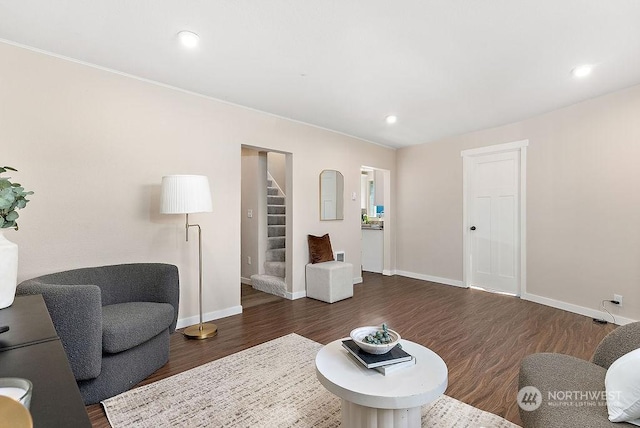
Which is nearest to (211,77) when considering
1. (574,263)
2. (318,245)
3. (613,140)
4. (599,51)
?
(318,245)

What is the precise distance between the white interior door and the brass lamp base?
393 cm

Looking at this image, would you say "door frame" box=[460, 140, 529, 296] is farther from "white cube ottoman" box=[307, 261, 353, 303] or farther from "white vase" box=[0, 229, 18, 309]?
"white vase" box=[0, 229, 18, 309]

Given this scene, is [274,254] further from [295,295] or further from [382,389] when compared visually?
[382,389]

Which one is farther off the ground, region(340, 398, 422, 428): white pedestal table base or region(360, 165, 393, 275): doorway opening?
region(360, 165, 393, 275): doorway opening

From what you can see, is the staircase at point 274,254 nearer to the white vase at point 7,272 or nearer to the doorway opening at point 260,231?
the doorway opening at point 260,231

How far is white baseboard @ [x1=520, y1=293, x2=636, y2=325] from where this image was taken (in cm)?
332

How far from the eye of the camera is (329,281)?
412 cm

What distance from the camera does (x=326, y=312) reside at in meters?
3.75

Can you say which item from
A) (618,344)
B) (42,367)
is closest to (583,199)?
(618,344)

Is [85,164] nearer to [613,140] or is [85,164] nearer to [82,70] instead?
[82,70]

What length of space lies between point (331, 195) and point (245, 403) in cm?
333

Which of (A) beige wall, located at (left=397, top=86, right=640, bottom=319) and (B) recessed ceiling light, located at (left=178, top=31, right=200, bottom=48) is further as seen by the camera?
(A) beige wall, located at (left=397, top=86, right=640, bottom=319)

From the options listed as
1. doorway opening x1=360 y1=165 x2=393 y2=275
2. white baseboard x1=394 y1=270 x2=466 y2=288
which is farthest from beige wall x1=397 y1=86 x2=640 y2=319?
doorway opening x1=360 y1=165 x2=393 y2=275

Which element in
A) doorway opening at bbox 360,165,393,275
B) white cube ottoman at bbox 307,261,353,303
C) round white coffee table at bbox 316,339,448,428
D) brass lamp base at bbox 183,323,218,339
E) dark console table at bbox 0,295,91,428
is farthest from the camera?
doorway opening at bbox 360,165,393,275
